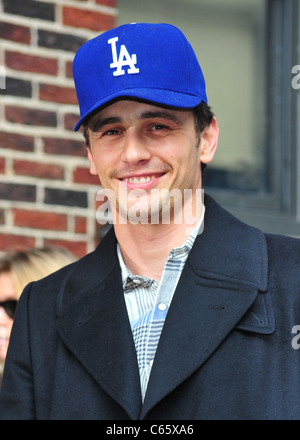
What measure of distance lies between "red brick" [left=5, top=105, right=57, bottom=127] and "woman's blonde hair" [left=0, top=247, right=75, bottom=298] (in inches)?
28.1

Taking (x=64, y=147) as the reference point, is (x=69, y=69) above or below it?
above

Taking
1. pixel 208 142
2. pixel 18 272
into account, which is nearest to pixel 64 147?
pixel 18 272

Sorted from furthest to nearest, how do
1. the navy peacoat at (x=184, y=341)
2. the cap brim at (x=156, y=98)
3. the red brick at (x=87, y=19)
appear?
1. the red brick at (x=87, y=19)
2. the cap brim at (x=156, y=98)
3. the navy peacoat at (x=184, y=341)

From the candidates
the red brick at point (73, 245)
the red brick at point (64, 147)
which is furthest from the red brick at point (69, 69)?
the red brick at point (73, 245)

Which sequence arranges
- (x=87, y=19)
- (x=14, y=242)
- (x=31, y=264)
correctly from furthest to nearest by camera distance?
(x=87, y=19)
(x=14, y=242)
(x=31, y=264)

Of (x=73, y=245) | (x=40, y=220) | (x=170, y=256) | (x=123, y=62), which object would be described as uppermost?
(x=123, y=62)

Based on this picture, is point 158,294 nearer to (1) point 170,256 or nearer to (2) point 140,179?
(1) point 170,256

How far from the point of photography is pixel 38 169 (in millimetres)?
4445

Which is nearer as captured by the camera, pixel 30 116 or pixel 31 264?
pixel 31 264

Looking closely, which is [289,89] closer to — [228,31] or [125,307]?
[228,31]

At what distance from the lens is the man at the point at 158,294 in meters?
2.50

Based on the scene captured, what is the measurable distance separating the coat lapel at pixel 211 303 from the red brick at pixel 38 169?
182 cm

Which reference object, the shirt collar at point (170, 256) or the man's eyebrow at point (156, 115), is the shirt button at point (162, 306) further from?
the man's eyebrow at point (156, 115)

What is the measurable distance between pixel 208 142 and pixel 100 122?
43 centimetres
